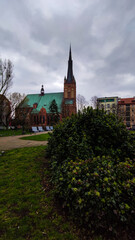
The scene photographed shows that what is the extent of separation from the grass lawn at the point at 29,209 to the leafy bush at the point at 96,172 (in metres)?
0.29

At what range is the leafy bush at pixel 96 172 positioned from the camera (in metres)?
1.80

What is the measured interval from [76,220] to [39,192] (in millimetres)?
1131

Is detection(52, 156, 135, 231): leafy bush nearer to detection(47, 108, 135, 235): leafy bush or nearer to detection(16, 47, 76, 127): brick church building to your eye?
detection(47, 108, 135, 235): leafy bush

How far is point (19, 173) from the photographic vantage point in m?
3.60

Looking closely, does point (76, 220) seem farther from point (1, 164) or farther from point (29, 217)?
point (1, 164)

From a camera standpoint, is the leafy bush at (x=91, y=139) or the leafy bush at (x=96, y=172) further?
the leafy bush at (x=91, y=139)

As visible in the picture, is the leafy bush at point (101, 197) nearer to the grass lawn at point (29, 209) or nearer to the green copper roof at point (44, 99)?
the grass lawn at point (29, 209)

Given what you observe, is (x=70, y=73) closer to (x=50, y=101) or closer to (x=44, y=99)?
(x=50, y=101)

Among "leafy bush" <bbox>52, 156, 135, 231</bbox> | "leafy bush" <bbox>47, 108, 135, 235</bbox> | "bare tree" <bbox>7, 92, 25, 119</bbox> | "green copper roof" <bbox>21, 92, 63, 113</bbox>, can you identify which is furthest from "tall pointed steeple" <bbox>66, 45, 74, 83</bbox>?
"leafy bush" <bbox>52, 156, 135, 231</bbox>

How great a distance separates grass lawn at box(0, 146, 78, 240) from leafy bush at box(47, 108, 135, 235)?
0.29 meters

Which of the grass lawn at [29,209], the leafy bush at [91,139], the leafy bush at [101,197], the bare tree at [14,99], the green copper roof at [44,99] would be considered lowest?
the grass lawn at [29,209]

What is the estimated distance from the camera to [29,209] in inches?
88.3

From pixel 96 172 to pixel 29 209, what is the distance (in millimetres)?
1454

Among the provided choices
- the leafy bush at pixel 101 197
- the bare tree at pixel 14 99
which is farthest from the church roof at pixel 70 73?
the leafy bush at pixel 101 197
